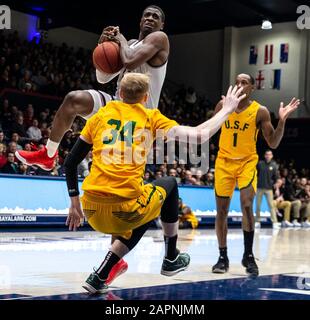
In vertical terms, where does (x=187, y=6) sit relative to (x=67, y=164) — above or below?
above

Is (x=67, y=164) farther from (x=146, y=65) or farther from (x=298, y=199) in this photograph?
(x=298, y=199)

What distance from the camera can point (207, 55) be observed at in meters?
26.3

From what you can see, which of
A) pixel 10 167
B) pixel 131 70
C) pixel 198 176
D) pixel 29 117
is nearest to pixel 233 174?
pixel 131 70

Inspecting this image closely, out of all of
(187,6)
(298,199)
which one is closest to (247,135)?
(298,199)

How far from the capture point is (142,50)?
4.88 meters

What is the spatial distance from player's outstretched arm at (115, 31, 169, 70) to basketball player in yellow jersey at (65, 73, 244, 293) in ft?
2.12

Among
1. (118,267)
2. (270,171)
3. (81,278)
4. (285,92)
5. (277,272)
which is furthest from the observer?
(285,92)

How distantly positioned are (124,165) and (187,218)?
33.4 ft

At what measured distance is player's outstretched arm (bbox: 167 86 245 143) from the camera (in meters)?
3.84

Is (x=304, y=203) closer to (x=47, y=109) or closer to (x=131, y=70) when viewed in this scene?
(x=47, y=109)

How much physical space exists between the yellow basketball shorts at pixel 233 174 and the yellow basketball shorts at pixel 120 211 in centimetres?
204

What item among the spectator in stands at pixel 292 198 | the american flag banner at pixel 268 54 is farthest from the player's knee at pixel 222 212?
the american flag banner at pixel 268 54

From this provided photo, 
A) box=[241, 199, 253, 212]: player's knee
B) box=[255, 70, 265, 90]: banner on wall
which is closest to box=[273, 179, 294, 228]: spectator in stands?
box=[255, 70, 265, 90]: banner on wall
